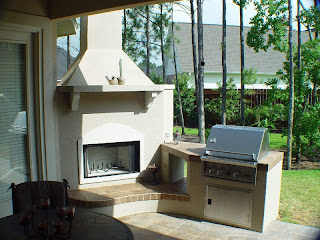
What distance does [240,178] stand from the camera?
4.67 metres

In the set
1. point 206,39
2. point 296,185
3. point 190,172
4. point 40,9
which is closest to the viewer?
point 40,9

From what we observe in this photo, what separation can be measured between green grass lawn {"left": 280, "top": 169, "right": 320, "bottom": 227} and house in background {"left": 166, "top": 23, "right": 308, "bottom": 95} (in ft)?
32.6

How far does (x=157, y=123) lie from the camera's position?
617cm

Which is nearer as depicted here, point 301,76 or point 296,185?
point 296,185

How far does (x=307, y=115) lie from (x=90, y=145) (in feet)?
21.7

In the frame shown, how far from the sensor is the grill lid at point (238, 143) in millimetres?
4559

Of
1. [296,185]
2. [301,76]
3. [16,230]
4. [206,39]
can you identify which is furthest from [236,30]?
[16,230]

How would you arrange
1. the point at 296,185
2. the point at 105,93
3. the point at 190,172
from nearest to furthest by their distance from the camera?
the point at 190,172, the point at 105,93, the point at 296,185

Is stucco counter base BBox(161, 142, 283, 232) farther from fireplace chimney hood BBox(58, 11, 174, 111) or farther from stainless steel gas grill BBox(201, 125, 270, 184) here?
fireplace chimney hood BBox(58, 11, 174, 111)

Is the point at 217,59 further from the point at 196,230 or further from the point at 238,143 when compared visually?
the point at 196,230

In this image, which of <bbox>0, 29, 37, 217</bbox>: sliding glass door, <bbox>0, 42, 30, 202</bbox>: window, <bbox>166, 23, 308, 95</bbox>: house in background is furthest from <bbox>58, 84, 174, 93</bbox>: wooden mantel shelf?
<bbox>166, 23, 308, 95</bbox>: house in background

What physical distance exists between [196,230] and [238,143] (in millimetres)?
1480

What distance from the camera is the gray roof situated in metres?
17.8

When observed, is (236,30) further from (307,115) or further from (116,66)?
(116,66)
